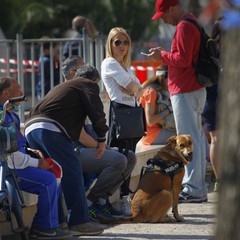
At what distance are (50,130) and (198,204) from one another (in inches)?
99.5

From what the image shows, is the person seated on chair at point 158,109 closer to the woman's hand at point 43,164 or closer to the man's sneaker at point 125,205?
the man's sneaker at point 125,205

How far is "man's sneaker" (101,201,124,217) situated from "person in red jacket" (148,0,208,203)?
Answer: 1.05m

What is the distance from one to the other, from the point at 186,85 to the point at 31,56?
8.38 feet

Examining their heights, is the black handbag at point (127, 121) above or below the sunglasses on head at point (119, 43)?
below

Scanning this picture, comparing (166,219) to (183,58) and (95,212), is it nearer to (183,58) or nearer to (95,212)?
(95,212)

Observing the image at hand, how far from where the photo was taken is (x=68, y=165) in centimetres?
738


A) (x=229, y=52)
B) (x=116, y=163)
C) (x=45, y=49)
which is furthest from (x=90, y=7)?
(x=229, y=52)

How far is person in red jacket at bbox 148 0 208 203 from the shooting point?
29.1 ft

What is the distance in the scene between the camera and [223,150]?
10.8ft

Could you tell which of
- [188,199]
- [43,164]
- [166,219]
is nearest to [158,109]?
[188,199]

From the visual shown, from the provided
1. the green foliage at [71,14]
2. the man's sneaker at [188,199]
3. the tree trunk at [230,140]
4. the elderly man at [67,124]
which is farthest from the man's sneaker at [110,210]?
the green foliage at [71,14]

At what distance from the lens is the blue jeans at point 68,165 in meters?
7.29

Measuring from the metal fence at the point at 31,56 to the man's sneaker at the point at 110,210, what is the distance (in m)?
2.33

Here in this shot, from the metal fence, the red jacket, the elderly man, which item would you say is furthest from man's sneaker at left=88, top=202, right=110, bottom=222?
the metal fence
